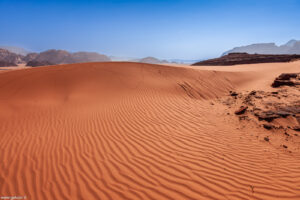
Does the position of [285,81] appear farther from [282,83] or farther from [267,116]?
[267,116]

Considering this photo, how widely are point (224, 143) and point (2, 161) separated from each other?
215 inches

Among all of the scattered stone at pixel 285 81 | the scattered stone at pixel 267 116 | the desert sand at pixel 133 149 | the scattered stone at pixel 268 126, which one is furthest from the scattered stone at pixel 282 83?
the scattered stone at pixel 268 126

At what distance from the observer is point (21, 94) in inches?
260

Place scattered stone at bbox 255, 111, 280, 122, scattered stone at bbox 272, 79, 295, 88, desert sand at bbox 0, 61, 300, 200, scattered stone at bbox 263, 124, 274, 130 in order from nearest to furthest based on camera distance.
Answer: desert sand at bbox 0, 61, 300, 200 → scattered stone at bbox 263, 124, 274, 130 → scattered stone at bbox 255, 111, 280, 122 → scattered stone at bbox 272, 79, 295, 88

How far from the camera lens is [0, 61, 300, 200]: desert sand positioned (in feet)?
8.20

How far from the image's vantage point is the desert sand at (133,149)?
2.50 m

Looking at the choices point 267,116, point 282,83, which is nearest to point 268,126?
point 267,116

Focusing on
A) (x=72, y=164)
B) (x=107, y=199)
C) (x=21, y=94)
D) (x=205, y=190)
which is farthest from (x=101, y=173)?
(x=21, y=94)

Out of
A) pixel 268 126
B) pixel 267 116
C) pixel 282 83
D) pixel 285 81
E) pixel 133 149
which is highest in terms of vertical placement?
pixel 285 81

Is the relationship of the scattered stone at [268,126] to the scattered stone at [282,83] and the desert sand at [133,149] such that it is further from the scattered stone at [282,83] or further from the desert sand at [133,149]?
the scattered stone at [282,83]

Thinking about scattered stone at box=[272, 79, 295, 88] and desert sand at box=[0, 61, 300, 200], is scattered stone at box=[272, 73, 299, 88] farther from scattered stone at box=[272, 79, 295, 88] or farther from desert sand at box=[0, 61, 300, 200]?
desert sand at box=[0, 61, 300, 200]

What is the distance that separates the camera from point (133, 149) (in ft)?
11.5

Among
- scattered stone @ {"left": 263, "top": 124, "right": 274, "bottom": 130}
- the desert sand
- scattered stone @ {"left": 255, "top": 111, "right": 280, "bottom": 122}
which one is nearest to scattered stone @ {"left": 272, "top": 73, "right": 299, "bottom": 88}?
the desert sand

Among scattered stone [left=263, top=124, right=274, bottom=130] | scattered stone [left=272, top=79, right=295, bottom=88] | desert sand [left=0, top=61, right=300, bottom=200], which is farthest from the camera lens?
scattered stone [left=272, top=79, right=295, bottom=88]
